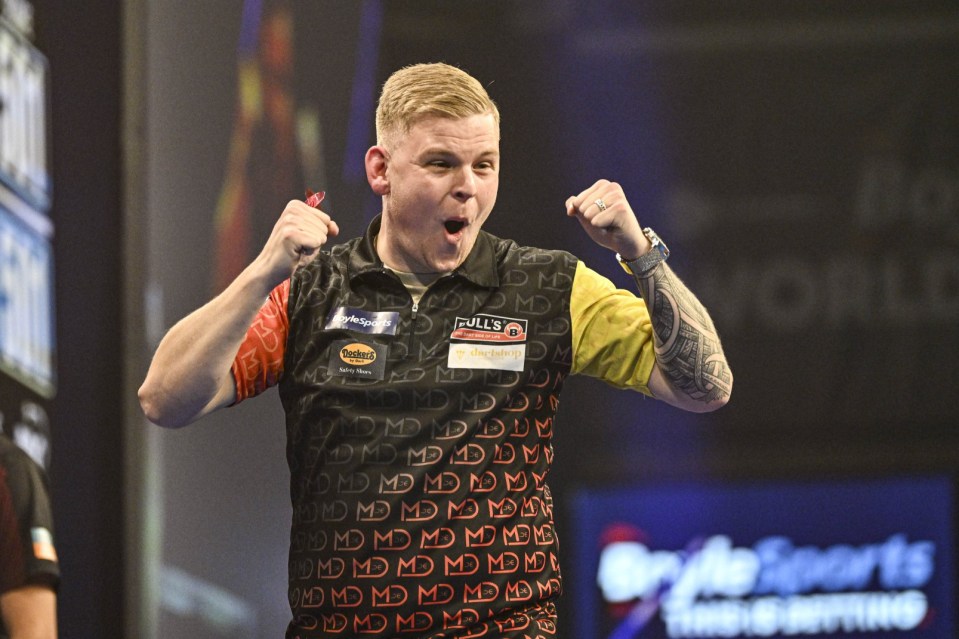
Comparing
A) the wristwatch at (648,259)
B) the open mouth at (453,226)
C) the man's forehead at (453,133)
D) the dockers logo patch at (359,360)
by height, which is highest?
the man's forehead at (453,133)

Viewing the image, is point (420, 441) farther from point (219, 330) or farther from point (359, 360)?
point (219, 330)

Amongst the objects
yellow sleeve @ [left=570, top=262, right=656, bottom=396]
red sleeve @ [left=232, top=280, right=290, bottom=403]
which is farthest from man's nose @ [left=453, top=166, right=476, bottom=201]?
red sleeve @ [left=232, top=280, right=290, bottom=403]

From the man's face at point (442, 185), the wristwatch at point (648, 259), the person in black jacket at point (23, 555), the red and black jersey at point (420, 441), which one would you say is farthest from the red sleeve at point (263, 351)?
the wristwatch at point (648, 259)

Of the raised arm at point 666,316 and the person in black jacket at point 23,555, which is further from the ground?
the raised arm at point 666,316

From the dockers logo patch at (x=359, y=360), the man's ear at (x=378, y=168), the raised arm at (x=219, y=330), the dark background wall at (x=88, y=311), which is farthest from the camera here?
the dark background wall at (x=88, y=311)

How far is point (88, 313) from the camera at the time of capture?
3330 millimetres

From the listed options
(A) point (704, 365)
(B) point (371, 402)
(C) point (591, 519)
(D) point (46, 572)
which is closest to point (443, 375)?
(B) point (371, 402)

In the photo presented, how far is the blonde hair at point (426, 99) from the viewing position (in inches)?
87.7

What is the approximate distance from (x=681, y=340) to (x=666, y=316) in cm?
5

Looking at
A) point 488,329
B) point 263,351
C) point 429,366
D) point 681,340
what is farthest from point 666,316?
point 263,351

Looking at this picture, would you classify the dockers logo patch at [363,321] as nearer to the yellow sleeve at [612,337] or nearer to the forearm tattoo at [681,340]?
the yellow sleeve at [612,337]

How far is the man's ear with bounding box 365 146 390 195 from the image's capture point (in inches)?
91.3

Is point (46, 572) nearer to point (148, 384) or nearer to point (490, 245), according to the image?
point (148, 384)

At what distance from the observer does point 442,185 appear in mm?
2225
